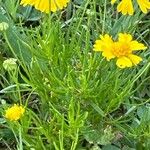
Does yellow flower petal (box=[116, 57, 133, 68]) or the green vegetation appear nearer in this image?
yellow flower petal (box=[116, 57, 133, 68])

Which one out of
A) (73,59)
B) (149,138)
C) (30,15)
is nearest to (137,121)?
(149,138)

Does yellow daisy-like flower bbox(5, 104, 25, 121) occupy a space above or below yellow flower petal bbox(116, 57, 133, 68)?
below

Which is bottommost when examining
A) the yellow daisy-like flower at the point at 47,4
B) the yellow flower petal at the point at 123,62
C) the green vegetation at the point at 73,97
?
the green vegetation at the point at 73,97

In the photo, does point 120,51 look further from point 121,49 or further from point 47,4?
point 47,4

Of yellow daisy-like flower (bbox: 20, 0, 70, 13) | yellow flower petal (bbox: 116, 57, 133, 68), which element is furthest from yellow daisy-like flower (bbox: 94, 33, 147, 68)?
yellow daisy-like flower (bbox: 20, 0, 70, 13)

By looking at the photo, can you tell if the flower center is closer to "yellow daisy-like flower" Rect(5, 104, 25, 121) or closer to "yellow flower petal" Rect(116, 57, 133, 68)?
"yellow flower petal" Rect(116, 57, 133, 68)

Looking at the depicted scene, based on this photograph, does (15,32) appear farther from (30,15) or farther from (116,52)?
(116,52)

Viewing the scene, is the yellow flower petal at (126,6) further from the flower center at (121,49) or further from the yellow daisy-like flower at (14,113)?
the yellow daisy-like flower at (14,113)

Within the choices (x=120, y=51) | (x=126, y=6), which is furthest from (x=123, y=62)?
(x=126, y=6)

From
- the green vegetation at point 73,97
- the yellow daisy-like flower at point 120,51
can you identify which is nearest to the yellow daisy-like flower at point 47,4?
the green vegetation at point 73,97

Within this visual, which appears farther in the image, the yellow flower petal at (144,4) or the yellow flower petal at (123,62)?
the yellow flower petal at (144,4)
